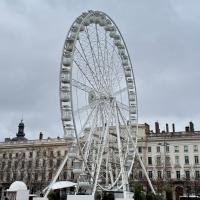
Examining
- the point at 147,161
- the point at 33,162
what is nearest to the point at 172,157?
the point at 147,161

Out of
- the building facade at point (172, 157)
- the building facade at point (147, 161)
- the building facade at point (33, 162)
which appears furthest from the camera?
the building facade at point (33, 162)

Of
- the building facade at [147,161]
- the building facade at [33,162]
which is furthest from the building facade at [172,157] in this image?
the building facade at [33,162]

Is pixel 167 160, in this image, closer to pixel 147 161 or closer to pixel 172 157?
pixel 172 157

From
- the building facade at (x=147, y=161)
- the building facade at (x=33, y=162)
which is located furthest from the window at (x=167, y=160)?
the building facade at (x=33, y=162)

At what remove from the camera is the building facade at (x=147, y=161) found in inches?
3332

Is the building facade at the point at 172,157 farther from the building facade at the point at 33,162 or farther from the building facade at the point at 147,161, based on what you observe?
the building facade at the point at 33,162

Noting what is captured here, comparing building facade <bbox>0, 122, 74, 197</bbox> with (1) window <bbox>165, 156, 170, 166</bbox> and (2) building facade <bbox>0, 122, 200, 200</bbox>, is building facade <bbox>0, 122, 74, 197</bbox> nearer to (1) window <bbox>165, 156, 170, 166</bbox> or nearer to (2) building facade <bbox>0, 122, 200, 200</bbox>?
(2) building facade <bbox>0, 122, 200, 200</bbox>

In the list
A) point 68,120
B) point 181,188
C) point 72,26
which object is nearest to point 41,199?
point 68,120

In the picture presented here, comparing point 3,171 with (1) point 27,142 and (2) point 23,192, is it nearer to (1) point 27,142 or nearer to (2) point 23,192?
(1) point 27,142

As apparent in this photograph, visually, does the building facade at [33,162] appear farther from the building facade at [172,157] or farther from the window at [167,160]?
the window at [167,160]

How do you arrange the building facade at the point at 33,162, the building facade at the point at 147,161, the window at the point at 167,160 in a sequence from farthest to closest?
the building facade at the point at 33,162 < the window at the point at 167,160 < the building facade at the point at 147,161

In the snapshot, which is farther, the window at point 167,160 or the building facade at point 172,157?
the window at point 167,160

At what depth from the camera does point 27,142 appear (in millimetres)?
102625

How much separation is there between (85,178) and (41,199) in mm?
5264
